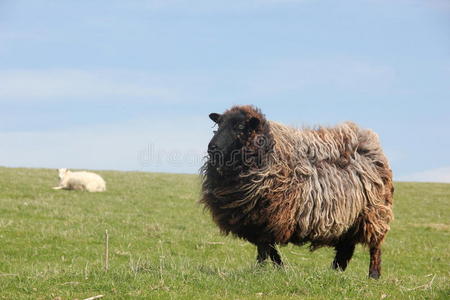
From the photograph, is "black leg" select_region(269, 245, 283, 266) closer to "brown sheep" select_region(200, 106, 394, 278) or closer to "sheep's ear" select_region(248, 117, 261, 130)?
"brown sheep" select_region(200, 106, 394, 278)

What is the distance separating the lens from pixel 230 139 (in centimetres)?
852

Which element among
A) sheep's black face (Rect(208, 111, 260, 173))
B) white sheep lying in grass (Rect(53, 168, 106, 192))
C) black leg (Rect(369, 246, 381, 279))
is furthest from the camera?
white sheep lying in grass (Rect(53, 168, 106, 192))

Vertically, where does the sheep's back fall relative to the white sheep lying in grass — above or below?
above

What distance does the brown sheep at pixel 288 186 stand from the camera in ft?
28.3

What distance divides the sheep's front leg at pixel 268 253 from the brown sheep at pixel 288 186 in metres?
0.02

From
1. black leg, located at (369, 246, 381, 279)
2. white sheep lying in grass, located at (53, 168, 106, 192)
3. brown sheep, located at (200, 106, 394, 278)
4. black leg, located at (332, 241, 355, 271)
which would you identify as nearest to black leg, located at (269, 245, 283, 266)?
brown sheep, located at (200, 106, 394, 278)

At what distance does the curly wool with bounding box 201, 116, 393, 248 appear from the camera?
865cm

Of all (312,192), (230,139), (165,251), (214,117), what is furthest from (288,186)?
(165,251)

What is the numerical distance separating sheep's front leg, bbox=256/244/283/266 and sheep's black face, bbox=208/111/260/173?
1.37 m

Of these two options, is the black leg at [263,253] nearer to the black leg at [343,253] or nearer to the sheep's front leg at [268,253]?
the sheep's front leg at [268,253]

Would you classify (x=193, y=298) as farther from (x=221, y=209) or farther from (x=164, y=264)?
(x=221, y=209)

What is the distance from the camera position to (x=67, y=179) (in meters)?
27.0

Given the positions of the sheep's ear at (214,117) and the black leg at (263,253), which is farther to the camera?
the sheep's ear at (214,117)

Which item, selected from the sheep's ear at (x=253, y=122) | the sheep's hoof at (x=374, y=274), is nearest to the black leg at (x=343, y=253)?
the sheep's hoof at (x=374, y=274)
